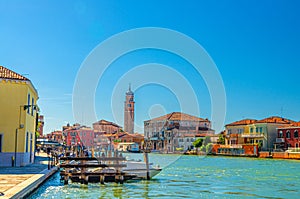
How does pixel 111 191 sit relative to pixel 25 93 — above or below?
below

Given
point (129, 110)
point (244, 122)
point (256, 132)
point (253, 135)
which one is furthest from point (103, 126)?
point (244, 122)

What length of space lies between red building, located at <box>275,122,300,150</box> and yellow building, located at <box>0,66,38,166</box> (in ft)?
185

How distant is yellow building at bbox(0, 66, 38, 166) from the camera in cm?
2389

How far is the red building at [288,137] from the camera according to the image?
70438mm

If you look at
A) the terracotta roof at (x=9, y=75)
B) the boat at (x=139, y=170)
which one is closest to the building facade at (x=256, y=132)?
the boat at (x=139, y=170)

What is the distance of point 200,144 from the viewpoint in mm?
92750

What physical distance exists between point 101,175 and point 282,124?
6474 cm

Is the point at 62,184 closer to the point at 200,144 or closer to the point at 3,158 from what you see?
the point at 3,158

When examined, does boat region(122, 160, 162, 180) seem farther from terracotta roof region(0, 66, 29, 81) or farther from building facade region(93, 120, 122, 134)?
terracotta roof region(0, 66, 29, 81)

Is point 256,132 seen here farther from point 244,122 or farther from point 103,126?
point 103,126

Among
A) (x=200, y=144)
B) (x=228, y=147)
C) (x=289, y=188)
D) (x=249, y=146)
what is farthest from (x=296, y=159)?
(x=289, y=188)

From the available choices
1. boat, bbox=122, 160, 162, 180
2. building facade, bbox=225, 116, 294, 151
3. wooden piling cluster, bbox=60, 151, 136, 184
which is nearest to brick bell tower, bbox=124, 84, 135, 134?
boat, bbox=122, 160, 162, 180

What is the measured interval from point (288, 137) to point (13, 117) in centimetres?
5811

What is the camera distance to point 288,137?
71.8m
